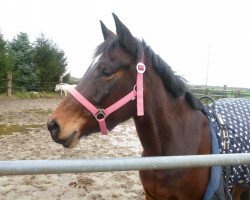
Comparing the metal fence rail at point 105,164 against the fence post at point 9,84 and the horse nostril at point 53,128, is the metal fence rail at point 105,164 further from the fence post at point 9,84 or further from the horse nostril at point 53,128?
the fence post at point 9,84

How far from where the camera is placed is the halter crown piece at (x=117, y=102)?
6.84 ft

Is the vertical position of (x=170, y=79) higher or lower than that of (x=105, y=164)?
higher

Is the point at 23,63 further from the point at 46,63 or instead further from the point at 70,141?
the point at 70,141

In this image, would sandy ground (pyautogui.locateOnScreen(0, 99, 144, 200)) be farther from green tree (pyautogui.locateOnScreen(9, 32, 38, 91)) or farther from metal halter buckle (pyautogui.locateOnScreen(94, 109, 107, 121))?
green tree (pyautogui.locateOnScreen(9, 32, 38, 91))

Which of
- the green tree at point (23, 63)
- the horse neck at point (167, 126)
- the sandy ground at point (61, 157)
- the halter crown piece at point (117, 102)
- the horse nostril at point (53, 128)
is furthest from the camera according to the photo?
the green tree at point (23, 63)

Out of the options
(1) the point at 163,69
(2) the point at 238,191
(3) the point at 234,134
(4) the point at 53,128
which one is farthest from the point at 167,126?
(2) the point at 238,191

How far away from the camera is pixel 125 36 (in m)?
2.18

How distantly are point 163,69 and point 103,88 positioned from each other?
553 millimetres

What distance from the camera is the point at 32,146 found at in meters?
6.84

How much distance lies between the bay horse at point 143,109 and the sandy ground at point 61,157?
2.02 meters

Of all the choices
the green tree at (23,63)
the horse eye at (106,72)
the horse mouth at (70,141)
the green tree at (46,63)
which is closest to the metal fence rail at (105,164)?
the horse mouth at (70,141)

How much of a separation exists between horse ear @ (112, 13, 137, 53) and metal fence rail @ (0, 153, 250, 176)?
3.78ft

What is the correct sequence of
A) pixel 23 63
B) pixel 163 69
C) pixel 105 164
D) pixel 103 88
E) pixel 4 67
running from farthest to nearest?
pixel 23 63, pixel 4 67, pixel 163 69, pixel 103 88, pixel 105 164

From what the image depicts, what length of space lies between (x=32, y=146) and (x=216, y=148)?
17.1 ft
